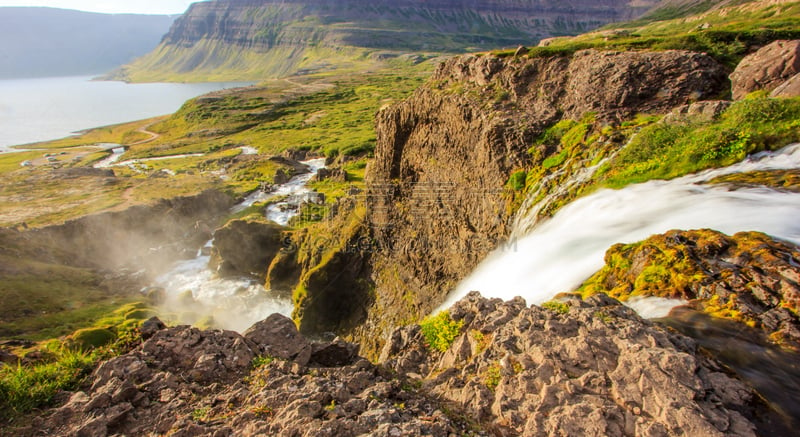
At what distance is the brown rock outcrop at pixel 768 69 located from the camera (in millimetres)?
12531

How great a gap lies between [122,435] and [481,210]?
582 inches

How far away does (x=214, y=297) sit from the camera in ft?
108

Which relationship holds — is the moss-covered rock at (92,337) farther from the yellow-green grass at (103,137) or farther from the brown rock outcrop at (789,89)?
the yellow-green grass at (103,137)

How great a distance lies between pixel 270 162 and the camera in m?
66.4

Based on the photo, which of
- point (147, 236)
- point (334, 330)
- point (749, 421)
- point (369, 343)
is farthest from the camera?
point (147, 236)

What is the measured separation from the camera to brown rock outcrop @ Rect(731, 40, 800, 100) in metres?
12.5

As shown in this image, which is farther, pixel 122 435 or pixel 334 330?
pixel 334 330

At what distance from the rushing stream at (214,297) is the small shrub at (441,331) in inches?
908

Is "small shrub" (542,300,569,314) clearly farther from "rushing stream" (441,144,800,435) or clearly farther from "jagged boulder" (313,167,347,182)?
"jagged boulder" (313,167,347,182)

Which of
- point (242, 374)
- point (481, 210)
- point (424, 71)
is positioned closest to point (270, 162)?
point (481, 210)

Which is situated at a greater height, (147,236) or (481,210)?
(481,210)

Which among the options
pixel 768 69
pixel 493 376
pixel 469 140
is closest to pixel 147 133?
pixel 469 140

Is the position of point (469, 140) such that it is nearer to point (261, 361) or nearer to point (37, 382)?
point (261, 361)

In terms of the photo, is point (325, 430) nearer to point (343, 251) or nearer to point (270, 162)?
point (343, 251)
